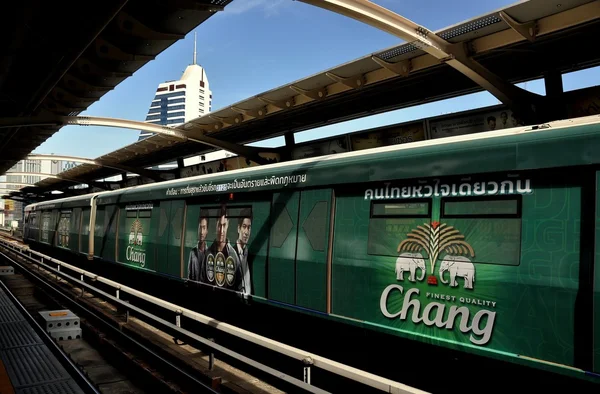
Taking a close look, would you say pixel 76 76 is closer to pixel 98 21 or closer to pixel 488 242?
pixel 98 21

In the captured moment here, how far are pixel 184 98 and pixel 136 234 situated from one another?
168773mm

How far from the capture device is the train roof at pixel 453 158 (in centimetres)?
448

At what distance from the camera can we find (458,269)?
5.18 meters

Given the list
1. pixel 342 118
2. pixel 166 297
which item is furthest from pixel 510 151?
pixel 166 297

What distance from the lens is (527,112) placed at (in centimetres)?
898

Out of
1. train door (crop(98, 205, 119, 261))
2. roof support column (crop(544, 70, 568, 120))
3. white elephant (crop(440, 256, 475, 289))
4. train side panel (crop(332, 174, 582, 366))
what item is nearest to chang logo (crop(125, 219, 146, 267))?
train door (crop(98, 205, 119, 261))

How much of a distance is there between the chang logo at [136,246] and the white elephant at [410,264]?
8.63 m

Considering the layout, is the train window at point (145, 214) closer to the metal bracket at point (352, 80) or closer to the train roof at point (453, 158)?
the train roof at point (453, 158)

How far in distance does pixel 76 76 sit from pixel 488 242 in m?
7.95

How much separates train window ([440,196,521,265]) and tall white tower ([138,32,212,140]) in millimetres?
165037

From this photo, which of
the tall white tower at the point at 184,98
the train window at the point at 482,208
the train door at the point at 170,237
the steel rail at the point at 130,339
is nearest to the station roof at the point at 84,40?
the train door at the point at 170,237

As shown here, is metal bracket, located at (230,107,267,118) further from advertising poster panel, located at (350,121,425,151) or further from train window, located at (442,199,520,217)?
train window, located at (442,199,520,217)

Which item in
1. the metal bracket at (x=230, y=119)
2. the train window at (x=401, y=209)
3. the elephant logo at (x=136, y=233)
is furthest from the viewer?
the metal bracket at (x=230, y=119)

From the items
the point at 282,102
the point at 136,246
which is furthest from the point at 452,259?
the point at 136,246
